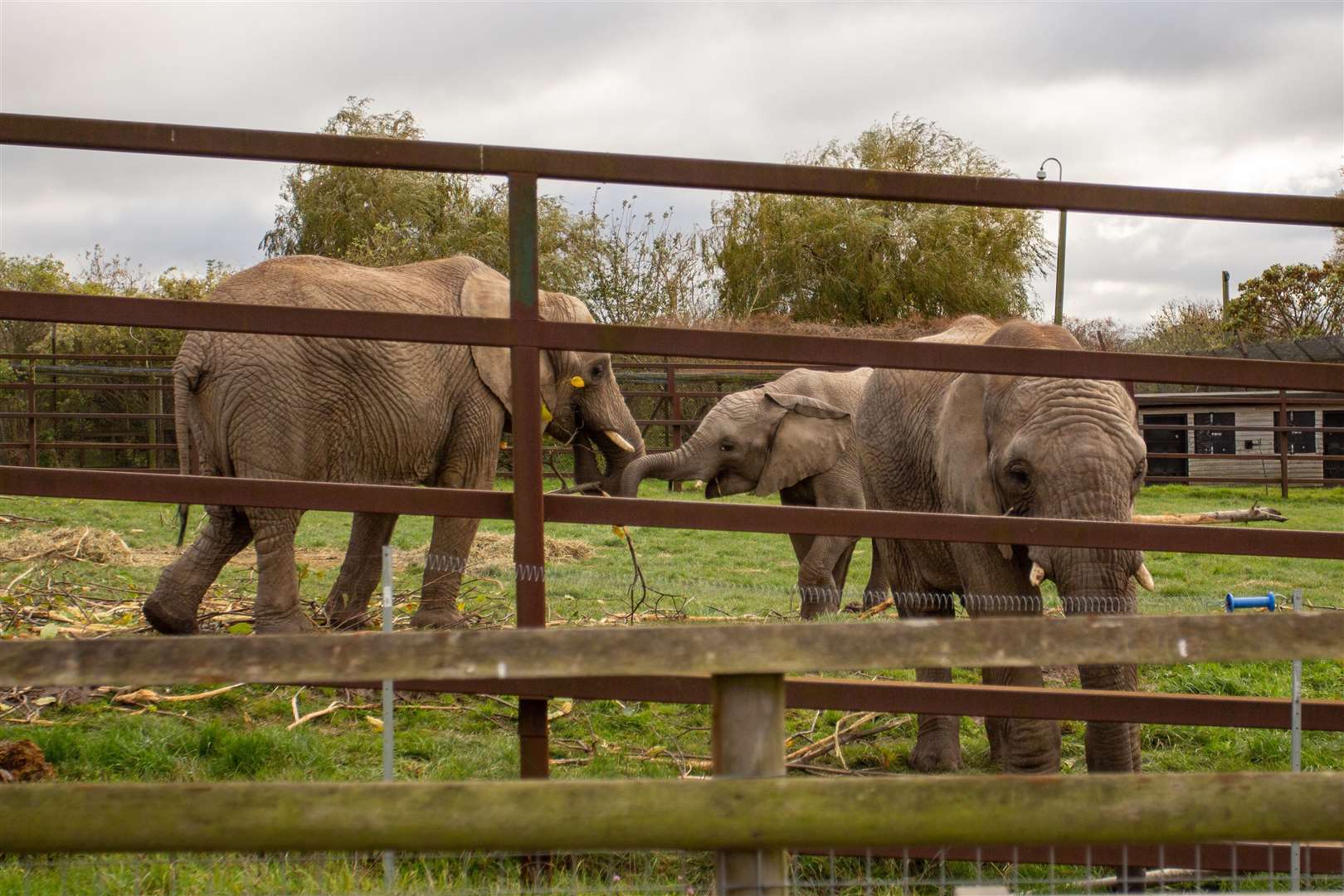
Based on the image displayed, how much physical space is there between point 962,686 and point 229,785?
2.33 m

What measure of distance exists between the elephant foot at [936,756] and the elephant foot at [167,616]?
3579mm

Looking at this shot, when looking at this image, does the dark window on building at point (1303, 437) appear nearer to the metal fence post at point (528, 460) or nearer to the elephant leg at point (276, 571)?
the elephant leg at point (276, 571)

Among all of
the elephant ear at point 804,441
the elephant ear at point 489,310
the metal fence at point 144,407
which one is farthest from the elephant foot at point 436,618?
the metal fence at point 144,407

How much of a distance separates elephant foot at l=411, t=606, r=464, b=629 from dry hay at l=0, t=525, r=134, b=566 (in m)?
3.82

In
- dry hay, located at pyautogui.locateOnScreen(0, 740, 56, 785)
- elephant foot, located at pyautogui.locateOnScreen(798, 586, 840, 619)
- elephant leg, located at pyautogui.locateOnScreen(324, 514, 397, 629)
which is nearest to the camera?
dry hay, located at pyautogui.locateOnScreen(0, 740, 56, 785)

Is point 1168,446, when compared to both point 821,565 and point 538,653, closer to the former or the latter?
point 821,565

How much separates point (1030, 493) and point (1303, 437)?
22.1m

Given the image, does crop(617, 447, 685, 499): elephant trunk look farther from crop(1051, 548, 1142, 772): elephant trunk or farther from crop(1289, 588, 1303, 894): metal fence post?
crop(1289, 588, 1303, 894): metal fence post

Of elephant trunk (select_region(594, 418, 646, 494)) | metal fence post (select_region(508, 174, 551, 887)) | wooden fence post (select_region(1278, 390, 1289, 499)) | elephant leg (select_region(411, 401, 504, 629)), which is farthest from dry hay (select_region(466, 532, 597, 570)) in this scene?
wooden fence post (select_region(1278, 390, 1289, 499))

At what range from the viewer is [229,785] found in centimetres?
172

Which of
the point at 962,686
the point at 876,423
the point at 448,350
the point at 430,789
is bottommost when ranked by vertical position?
the point at 962,686

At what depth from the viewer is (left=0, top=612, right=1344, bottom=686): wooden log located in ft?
5.71

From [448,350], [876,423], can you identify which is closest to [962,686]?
[876,423]

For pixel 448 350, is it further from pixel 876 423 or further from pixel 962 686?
pixel 962 686
